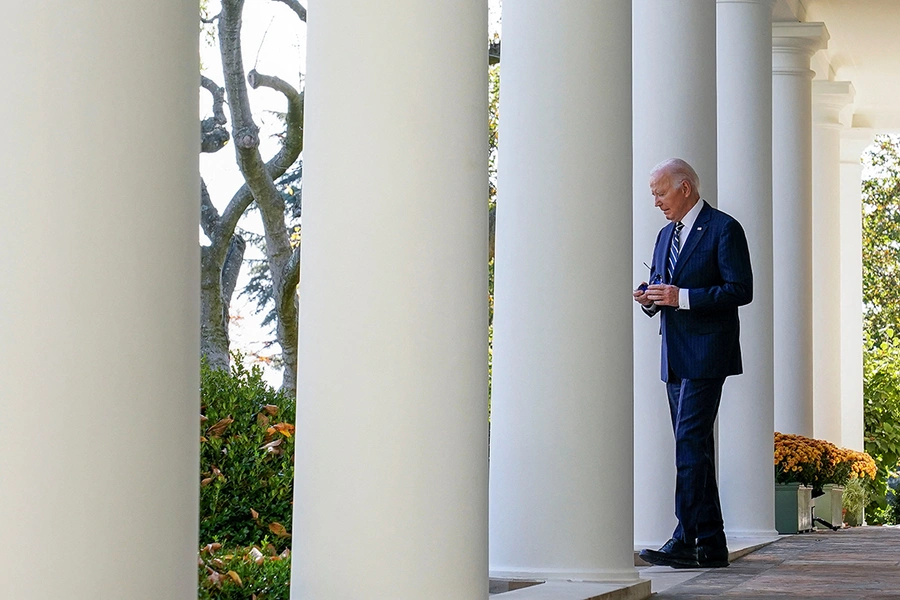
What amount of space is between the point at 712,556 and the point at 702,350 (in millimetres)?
3455

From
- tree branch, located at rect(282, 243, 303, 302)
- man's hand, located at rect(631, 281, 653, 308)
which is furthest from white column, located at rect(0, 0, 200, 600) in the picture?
tree branch, located at rect(282, 243, 303, 302)

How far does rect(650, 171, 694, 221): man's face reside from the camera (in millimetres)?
22828

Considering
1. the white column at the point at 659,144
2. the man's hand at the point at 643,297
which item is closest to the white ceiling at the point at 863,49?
the white column at the point at 659,144

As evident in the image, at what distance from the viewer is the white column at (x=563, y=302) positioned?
17.8 metres

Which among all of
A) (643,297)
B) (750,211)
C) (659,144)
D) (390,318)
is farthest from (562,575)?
(750,211)

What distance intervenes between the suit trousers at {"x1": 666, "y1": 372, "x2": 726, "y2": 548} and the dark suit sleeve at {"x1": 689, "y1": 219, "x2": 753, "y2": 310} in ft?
4.39

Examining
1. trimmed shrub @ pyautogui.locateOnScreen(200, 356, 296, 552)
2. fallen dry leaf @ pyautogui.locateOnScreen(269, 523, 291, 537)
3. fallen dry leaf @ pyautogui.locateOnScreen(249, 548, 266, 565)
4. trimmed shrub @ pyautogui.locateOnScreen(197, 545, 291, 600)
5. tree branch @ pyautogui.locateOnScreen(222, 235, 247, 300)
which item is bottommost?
trimmed shrub @ pyautogui.locateOnScreen(197, 545, 291, 600)

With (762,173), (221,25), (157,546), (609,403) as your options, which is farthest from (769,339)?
(157,546)

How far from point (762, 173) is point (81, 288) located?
29.1 metres

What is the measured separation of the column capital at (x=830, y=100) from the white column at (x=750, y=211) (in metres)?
19.8

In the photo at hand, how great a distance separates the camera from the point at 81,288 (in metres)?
6.88

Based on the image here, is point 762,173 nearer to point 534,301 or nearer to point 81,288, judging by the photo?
point 534,301

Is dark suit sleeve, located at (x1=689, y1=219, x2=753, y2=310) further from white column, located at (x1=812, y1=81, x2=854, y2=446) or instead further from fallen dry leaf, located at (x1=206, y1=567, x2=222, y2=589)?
white column, located at (x1=812, y1=81, x2=854, y2=446)

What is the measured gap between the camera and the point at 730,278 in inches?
889
